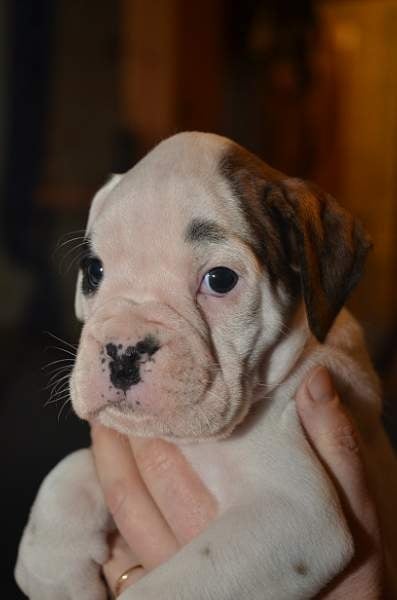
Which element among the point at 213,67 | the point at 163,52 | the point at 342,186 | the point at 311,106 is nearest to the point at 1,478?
the point at 163,52

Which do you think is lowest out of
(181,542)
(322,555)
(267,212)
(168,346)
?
(181,542)

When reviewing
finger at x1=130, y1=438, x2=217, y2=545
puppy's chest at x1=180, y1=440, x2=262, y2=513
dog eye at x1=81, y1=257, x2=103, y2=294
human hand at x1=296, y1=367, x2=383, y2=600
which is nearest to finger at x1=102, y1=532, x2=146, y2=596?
finger at x1=130, y1=438, x2=217, y2=545

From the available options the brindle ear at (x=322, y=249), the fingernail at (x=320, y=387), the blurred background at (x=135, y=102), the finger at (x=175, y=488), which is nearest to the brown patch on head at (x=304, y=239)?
the brindle ear at (x=322, y=249)

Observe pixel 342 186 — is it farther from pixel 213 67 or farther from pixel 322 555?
pixel 322 555

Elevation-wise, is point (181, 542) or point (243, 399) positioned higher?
point (243, 399)

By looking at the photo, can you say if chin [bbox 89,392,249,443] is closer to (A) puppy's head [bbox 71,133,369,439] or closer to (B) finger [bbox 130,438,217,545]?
(A) puppy's head [bbox 71,133,369,439]

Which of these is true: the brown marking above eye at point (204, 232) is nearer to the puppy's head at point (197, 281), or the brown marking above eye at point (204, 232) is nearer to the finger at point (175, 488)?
the puppy's head at point (197, 281)

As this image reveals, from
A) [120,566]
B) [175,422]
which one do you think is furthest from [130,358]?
[120,566]
